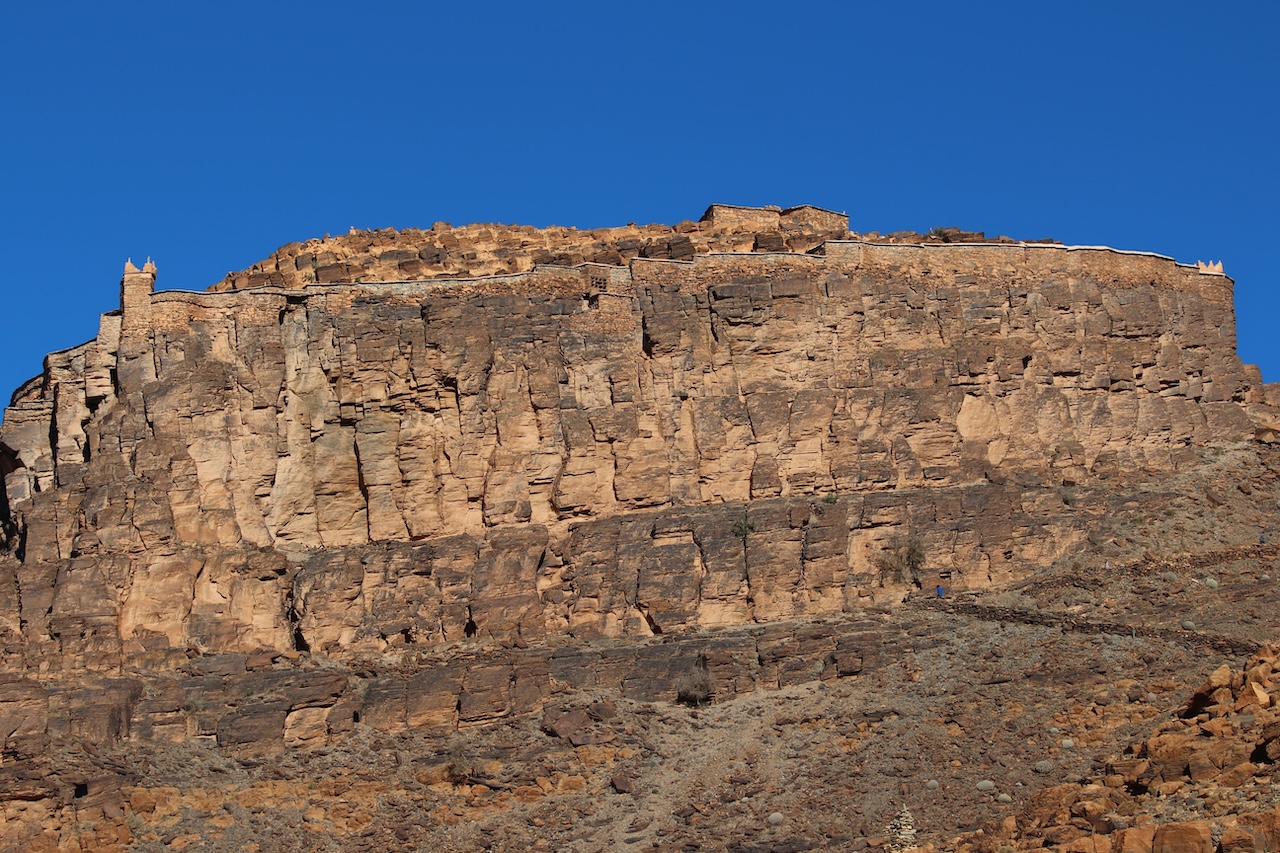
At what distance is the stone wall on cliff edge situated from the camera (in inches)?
2121

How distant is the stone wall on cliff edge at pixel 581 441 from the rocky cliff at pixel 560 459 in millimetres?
80

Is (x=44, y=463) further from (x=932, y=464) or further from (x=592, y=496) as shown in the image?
(x=932, y=464)

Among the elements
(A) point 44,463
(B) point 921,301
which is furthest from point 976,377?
(A) point 44,463

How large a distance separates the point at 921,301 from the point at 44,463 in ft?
73.4

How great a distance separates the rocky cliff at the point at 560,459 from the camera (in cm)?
5178

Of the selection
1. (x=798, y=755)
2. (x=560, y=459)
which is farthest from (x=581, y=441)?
(x=798, y=755)

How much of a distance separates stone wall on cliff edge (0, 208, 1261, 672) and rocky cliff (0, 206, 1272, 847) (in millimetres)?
80

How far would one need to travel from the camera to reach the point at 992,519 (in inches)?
2174

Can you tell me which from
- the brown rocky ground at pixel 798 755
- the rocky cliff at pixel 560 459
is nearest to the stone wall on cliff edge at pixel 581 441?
the rocky cliff at pixel 560 459

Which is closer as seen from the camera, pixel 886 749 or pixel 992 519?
pixel 886 749

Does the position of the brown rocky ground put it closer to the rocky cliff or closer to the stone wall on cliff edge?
the rocky cliff

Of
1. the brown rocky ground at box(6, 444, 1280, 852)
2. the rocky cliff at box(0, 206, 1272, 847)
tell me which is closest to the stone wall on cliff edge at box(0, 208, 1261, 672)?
the rocky cliff at box(0, 206, 1272, 847)

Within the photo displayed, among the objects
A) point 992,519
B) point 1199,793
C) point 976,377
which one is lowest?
point 1199,793

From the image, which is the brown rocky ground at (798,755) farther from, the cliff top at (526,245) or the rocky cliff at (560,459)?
the cliff top at (526,245)
